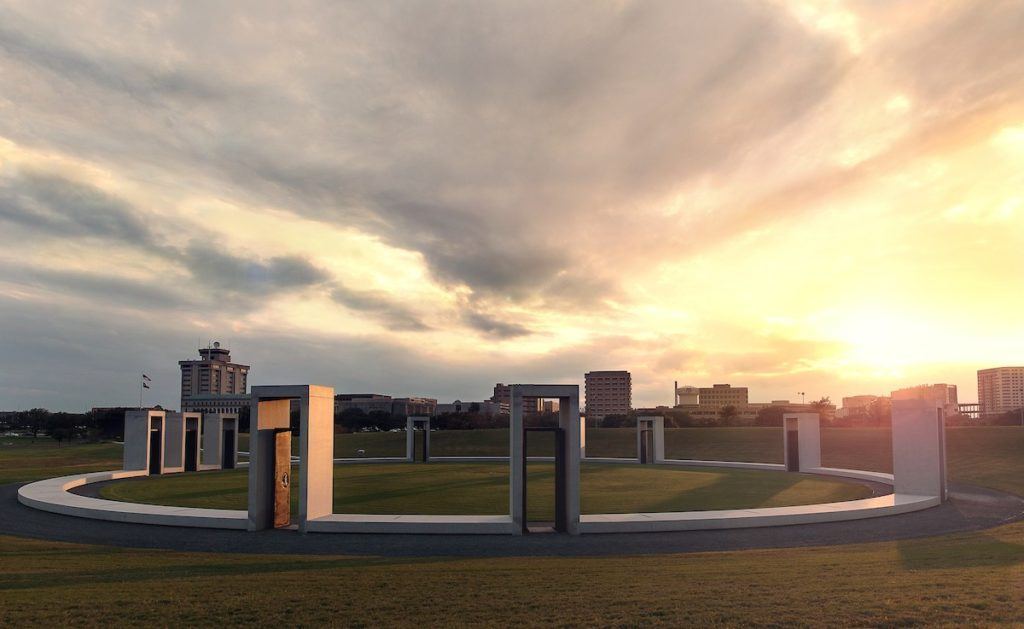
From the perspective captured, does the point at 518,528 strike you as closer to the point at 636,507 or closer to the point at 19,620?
the point at 636,507

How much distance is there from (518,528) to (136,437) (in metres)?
30.5

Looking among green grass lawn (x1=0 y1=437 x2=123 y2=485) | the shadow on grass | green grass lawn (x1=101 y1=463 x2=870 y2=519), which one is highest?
the shadow on grass

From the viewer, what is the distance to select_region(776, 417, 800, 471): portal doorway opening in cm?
4256

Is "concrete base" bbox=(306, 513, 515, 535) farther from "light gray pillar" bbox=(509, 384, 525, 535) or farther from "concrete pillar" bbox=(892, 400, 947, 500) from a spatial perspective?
"concrete pillar" bbox=(892, 400, 947, 500)

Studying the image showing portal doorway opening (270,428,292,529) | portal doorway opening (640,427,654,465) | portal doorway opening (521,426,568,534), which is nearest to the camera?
portal doorway opening (521,426,568,534)

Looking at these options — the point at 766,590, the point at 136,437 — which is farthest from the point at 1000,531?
the point at 136,437

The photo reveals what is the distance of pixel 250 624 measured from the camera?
957cm

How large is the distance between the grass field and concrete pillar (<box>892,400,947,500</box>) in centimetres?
1274

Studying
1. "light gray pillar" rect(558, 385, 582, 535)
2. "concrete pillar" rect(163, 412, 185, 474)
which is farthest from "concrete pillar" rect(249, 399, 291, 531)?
"concrete pillar" rect(163, 412, 185, 474)

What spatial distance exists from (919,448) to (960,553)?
53.9 ft

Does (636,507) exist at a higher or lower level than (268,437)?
lower

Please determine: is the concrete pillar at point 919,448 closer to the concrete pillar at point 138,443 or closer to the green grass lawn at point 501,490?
the green grass lawn at point 501,490

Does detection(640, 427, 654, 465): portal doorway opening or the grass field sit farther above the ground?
the grass field

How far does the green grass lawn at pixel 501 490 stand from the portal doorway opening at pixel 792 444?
2.08 m
